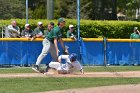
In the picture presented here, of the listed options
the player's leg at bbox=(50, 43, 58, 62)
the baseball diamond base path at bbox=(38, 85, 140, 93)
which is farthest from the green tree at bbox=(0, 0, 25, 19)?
the baseball diamond base path at bbox=(38, 85, 140, 93)

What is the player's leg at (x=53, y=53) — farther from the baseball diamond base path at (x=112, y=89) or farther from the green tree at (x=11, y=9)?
the green tree at (x=11, y=9)

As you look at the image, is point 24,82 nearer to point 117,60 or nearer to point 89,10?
point 117,60

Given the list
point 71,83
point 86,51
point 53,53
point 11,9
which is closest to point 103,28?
point 86,51

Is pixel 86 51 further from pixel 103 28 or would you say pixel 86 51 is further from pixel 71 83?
pixel 71 83

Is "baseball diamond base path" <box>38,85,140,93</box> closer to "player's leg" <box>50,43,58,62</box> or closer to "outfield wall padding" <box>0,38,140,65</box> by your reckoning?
"player's leg" <box>50,43,58,62</box>

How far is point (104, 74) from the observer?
53.1 feet

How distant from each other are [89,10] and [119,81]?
36.6 meters

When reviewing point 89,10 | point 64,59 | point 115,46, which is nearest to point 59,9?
point 89,10

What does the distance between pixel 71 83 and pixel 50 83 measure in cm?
56

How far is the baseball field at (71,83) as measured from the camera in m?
11.8

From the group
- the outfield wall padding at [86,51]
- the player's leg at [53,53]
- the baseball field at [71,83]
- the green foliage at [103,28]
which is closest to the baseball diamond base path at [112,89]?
the baseball field at [71,83]

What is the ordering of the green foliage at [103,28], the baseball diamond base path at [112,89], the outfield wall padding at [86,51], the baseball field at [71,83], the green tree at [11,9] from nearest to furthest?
the baseball diamond base path at [112,89]
the baseball field at [71,83]
the outfield wall padding at [86,51]
the green foliage at [103,28]
the green tree at [11,9]

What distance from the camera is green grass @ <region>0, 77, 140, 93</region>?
12.1 meters

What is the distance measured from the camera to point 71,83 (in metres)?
13.3
